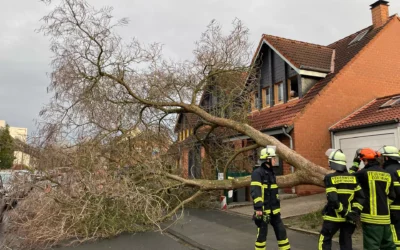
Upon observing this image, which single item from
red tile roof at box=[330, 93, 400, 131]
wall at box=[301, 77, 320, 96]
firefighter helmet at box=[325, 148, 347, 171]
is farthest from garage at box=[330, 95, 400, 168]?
firefighter helmet at box=[325, 148, 347, 171]

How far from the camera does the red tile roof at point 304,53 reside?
574 inches

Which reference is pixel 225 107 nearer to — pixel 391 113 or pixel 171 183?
pixel 171 183

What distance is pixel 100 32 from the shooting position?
35.8 feet

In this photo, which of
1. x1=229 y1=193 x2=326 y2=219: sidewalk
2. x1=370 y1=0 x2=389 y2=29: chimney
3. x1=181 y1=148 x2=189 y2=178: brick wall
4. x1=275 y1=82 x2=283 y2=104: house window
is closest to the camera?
x1=229 y1=193 x2=326 y2=219: sidewalk

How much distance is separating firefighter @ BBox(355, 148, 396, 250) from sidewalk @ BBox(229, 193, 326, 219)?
14.8 ft

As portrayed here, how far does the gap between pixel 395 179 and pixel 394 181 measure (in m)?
0.04

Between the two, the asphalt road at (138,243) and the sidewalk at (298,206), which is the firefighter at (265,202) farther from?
the sidewalk at (298,206)

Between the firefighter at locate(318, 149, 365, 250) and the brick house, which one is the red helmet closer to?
the firefighter at locate(318, 149, 365, 250)

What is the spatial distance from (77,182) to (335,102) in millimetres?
10226

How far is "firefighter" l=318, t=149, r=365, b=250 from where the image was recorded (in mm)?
4961

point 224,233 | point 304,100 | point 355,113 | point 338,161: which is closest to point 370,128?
point 355,113

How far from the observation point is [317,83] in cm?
1454

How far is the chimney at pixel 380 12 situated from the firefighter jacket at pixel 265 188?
42.3 ft

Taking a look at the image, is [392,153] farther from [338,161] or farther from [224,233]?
[224,233]
